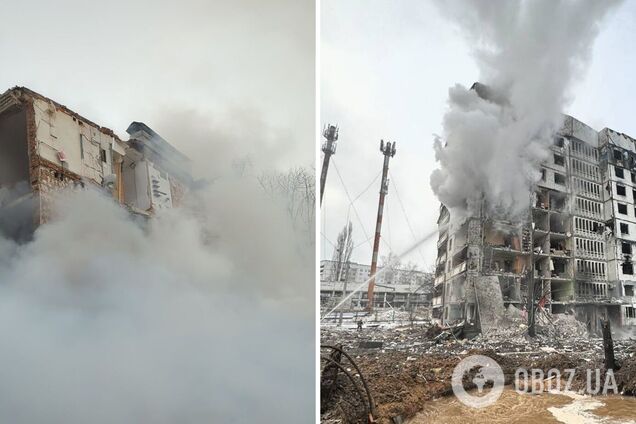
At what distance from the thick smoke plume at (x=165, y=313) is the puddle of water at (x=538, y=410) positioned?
82cm

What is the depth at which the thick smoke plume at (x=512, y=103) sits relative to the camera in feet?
11.0

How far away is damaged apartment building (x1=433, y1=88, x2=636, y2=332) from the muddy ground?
15 centimetres

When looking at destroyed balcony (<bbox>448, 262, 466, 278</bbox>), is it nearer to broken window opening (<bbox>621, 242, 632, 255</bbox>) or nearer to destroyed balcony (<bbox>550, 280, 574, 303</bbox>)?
destroyed balcony (<bbox>550, 280, 574, 303</bbox>)

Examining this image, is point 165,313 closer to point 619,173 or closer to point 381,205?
point 381,205

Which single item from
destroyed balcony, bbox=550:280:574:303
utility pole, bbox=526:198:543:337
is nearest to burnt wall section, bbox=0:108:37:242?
utility pole, bbox=526:198:543:337

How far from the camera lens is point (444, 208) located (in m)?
3.40

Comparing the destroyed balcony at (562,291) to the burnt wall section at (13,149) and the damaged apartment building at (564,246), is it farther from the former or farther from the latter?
the burnt wall section at (13,149)

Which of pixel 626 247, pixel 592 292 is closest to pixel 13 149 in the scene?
pixel 592 292

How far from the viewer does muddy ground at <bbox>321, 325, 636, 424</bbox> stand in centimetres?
315

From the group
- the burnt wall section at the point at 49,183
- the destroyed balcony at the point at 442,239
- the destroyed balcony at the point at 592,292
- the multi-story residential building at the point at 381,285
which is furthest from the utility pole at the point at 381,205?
the burnt wall section at the point at 49,183

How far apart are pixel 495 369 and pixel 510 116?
5.24 ft

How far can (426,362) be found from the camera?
3273 mm

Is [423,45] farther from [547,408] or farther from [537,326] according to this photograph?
[547,408]

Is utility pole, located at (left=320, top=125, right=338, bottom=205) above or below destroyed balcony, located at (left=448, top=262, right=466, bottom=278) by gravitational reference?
above
